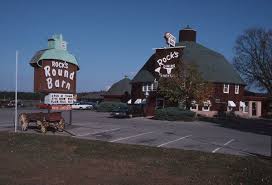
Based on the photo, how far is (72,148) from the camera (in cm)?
1662

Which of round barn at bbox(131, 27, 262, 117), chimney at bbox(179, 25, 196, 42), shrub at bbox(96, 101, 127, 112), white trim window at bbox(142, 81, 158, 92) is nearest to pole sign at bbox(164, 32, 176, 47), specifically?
round barn at bbox(131, 27, 262, 117)

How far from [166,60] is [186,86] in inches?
166

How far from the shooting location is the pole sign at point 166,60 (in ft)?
146

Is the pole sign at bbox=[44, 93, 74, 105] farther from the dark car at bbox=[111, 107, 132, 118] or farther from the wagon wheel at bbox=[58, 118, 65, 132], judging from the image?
the dark car at bbox=[111, 107, 132, 118]

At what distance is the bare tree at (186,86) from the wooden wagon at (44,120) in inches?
820

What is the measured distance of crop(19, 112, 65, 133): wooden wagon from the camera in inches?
920

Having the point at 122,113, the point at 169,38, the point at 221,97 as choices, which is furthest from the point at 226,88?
the point at 122,113

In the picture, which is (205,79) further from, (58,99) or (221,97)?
(58,99)

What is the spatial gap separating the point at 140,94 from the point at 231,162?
40.5 m

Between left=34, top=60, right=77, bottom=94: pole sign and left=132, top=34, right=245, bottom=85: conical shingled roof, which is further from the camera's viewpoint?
left=132, top=34, right=245, bottom=85: conical shingled roof

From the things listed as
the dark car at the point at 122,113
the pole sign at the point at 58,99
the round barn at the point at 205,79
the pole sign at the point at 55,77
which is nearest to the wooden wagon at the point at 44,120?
the pole sign at the point at 58,99

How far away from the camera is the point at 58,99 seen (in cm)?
2520

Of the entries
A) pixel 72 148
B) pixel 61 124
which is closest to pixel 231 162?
pixel 72 148

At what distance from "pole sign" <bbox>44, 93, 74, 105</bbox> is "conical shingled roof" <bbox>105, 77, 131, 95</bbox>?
4509cm
